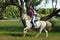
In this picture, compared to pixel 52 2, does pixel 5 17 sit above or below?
below

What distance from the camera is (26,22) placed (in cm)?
2131

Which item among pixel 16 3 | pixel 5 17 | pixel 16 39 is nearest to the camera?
pixel 16 39

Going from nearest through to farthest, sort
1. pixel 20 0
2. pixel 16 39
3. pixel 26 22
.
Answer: pixel 16 39, pixel 26 22, pixel 20 0

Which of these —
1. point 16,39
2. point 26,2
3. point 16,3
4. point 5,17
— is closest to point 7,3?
point 16,3

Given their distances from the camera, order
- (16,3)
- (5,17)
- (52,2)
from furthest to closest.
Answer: (5,17), (52,2), (16,3)

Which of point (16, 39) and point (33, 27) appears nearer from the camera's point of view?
point (16, 39)

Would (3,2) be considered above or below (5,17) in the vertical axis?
above

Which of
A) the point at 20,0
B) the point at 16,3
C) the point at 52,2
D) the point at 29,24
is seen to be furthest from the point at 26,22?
the point at 52,2

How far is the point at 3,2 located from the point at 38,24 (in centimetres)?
961

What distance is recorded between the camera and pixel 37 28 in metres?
21.9

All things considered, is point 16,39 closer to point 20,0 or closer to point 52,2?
point 20,0

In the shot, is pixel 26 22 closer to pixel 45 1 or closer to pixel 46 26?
pixel 46 26

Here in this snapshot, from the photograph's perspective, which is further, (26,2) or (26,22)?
(26,2)

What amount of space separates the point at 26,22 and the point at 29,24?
34 cm
